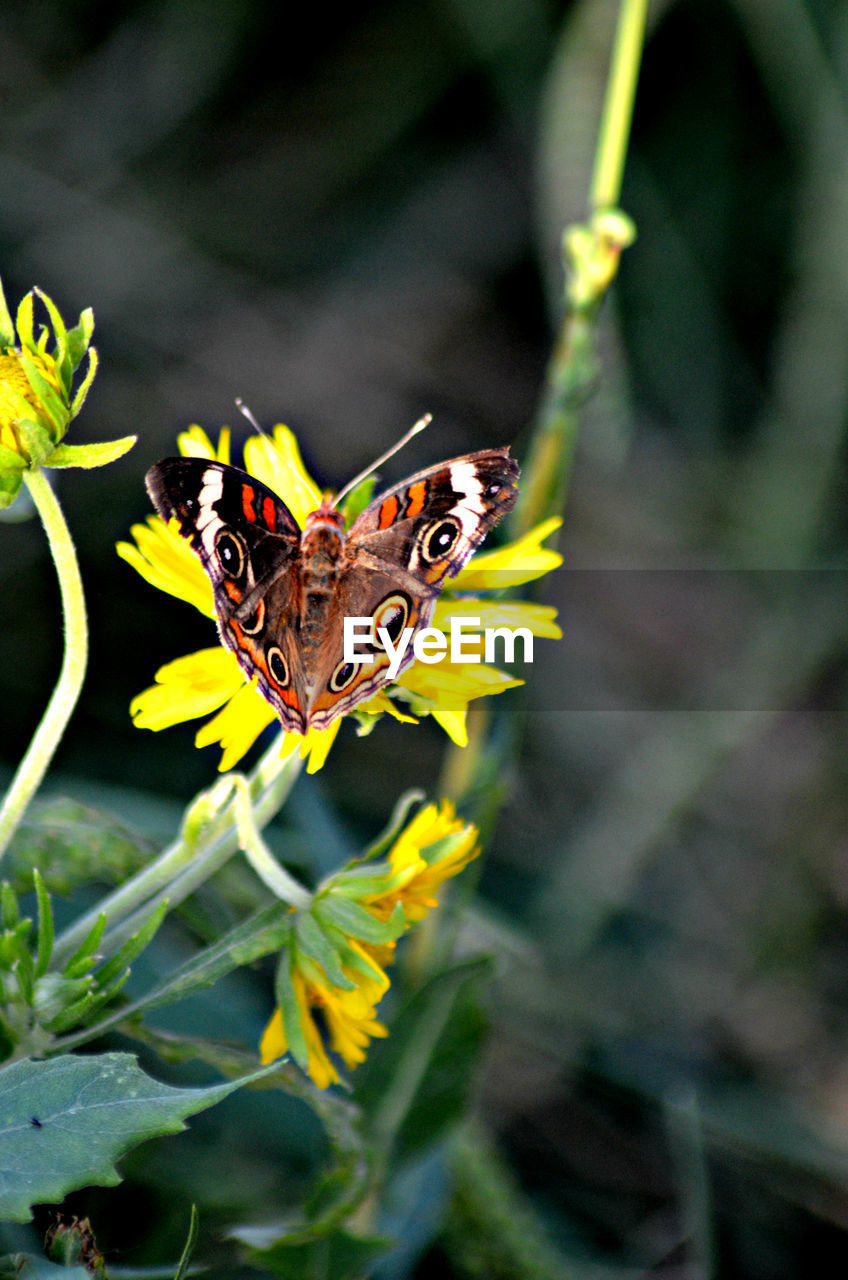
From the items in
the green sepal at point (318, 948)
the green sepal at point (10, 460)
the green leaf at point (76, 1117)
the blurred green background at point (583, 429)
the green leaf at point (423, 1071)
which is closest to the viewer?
the green leaf at point (76, 1117)

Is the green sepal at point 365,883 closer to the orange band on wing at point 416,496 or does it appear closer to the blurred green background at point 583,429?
the orange band on wing at point 416,496

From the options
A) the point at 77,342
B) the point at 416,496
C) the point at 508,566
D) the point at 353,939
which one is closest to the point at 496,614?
the point at 508,566

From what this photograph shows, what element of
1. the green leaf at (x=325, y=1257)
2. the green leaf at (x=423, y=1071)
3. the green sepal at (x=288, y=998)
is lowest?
the green leaf at (x=325, y=1257)

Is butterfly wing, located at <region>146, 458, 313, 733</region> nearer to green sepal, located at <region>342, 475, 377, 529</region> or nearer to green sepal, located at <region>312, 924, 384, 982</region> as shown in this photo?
green sepal, located at <region>342, 475, 377, 529</region>

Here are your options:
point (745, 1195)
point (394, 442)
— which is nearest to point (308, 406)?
point (394, 442)

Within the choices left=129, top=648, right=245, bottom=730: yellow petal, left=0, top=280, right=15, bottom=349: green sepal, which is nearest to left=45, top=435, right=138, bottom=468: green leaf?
left=0, top=280, right=15, bottom=349: green sepal

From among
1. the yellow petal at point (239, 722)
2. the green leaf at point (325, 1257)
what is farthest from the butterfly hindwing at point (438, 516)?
the green leaf at point (325, 1257)

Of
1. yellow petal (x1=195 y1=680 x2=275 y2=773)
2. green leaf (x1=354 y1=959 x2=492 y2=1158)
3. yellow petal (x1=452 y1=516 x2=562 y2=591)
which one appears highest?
yellow petal (x1=452 y1=516 x2=562 y2=591)
